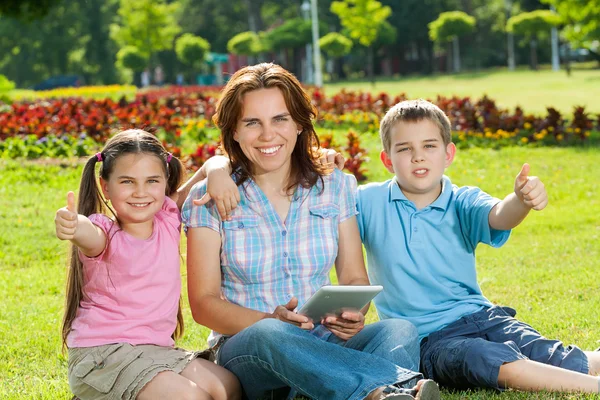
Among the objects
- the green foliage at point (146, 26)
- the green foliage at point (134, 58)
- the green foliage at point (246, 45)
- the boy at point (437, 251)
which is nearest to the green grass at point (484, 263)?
the boy at point (437, 251)

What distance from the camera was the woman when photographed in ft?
10.5

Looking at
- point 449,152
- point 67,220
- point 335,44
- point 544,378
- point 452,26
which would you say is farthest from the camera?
point 452,26

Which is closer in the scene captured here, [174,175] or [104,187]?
[104,187]

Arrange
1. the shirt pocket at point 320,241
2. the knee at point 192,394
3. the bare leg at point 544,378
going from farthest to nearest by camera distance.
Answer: the shirt pocket at point 320,241 < the bare leg at point 544,378 < the knee at point 192,394

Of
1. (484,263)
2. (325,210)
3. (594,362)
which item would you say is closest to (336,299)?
(325,210)

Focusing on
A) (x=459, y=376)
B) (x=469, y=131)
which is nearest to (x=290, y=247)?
(x=459, y=376)

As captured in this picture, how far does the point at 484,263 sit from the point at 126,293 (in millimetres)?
3728

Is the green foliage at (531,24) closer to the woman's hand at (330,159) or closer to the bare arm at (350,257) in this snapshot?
the woman's hand at (330,159)

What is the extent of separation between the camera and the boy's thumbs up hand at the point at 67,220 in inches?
119

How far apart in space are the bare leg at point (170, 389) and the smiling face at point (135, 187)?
64 cm

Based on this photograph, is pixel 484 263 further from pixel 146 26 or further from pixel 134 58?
pixel 134 58

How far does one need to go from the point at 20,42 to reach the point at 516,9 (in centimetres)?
3076

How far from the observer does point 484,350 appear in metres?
3.43

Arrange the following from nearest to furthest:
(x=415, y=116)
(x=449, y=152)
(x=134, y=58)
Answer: (x=415, y=116)
(x=449, y=152)
(x=134, y=58)
